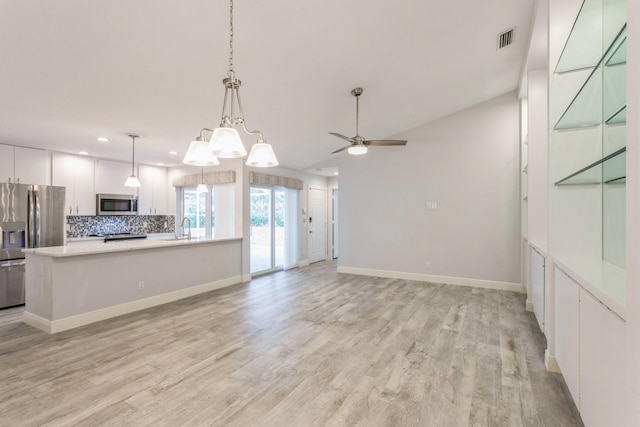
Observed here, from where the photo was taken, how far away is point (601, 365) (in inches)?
60.2

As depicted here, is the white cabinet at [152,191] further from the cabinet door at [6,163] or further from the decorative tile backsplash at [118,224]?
the cabinet door at [6,163]

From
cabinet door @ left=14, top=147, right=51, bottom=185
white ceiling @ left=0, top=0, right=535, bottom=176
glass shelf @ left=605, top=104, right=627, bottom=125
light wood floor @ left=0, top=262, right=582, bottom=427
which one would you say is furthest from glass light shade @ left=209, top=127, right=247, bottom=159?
cabinet door @ left=14, top=147, right=51, bottom=185

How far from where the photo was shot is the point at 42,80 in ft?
9.46

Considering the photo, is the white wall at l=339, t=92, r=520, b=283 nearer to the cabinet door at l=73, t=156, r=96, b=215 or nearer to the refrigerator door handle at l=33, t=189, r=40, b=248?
the cabinet door at l=73, t=156, r=96, b=215

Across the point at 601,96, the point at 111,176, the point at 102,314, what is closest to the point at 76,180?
the point at 111,176

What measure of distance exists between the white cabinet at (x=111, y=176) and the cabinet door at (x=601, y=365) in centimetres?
707

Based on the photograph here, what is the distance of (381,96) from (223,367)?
387 cm

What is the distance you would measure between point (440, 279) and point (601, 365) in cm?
435

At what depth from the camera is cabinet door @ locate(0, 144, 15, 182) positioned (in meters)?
4.52

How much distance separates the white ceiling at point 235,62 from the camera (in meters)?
2.42

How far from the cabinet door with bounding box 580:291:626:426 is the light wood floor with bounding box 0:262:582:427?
41cm

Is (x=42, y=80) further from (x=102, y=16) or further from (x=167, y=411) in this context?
(x=167, y=411)

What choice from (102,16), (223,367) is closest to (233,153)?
(102,16)

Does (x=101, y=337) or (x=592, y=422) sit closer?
(x=592, y=422)
